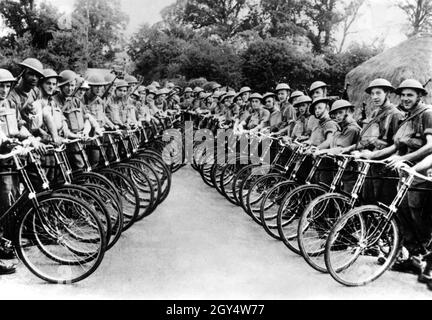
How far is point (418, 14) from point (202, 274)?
63.0 feet

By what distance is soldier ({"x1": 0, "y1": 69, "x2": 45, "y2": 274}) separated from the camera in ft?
14.7

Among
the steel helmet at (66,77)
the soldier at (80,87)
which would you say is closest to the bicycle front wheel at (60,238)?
the steel helmet at (66,77)

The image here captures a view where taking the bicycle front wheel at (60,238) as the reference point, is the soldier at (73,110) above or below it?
above

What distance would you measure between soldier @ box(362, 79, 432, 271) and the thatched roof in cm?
393

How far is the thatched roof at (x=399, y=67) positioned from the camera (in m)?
8.55

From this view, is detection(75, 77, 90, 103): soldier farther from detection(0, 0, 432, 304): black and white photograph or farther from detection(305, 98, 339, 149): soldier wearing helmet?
detection(305, 98, 339, 149): soldier wearing helmet

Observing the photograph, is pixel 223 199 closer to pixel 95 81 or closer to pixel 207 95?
pixel 95 81

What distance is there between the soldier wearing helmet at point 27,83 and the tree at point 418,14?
1767 cm

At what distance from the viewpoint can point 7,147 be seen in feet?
15.7

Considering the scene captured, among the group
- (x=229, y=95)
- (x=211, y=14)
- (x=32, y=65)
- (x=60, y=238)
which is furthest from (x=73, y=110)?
(x=211, y=14)

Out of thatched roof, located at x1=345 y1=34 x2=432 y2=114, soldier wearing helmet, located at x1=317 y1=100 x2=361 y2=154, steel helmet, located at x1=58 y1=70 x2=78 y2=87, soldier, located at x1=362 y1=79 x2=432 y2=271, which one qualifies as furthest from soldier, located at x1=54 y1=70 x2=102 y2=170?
thatched roof, located at x1=345 y1=34 x2=432 y2=114

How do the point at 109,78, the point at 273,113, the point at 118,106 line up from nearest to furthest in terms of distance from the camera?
the point at 273,113 → the point at 109,78 → the point at 118,106

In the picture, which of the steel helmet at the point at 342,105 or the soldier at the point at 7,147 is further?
the steel helmet at the point at 342,105

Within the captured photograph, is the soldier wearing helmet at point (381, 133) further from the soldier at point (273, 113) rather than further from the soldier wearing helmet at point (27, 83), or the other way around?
the soldier wearing helmet at point (27, 83)
